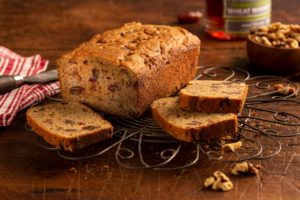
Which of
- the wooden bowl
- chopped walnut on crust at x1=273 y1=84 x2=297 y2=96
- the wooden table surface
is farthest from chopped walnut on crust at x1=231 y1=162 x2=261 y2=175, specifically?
the wooden bowl

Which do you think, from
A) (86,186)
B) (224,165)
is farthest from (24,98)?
(224,165)

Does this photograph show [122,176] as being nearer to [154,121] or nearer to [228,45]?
[154,121]

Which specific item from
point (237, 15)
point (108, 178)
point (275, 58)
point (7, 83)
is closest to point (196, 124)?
point (108, 178)

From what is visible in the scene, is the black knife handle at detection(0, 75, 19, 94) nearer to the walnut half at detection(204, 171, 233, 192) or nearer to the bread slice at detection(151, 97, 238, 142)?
the bread slice at detection(151, 97, 238, 142)

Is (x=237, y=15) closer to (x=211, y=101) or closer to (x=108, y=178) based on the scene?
(x=211, y=101)

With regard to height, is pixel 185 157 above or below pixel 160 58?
below
